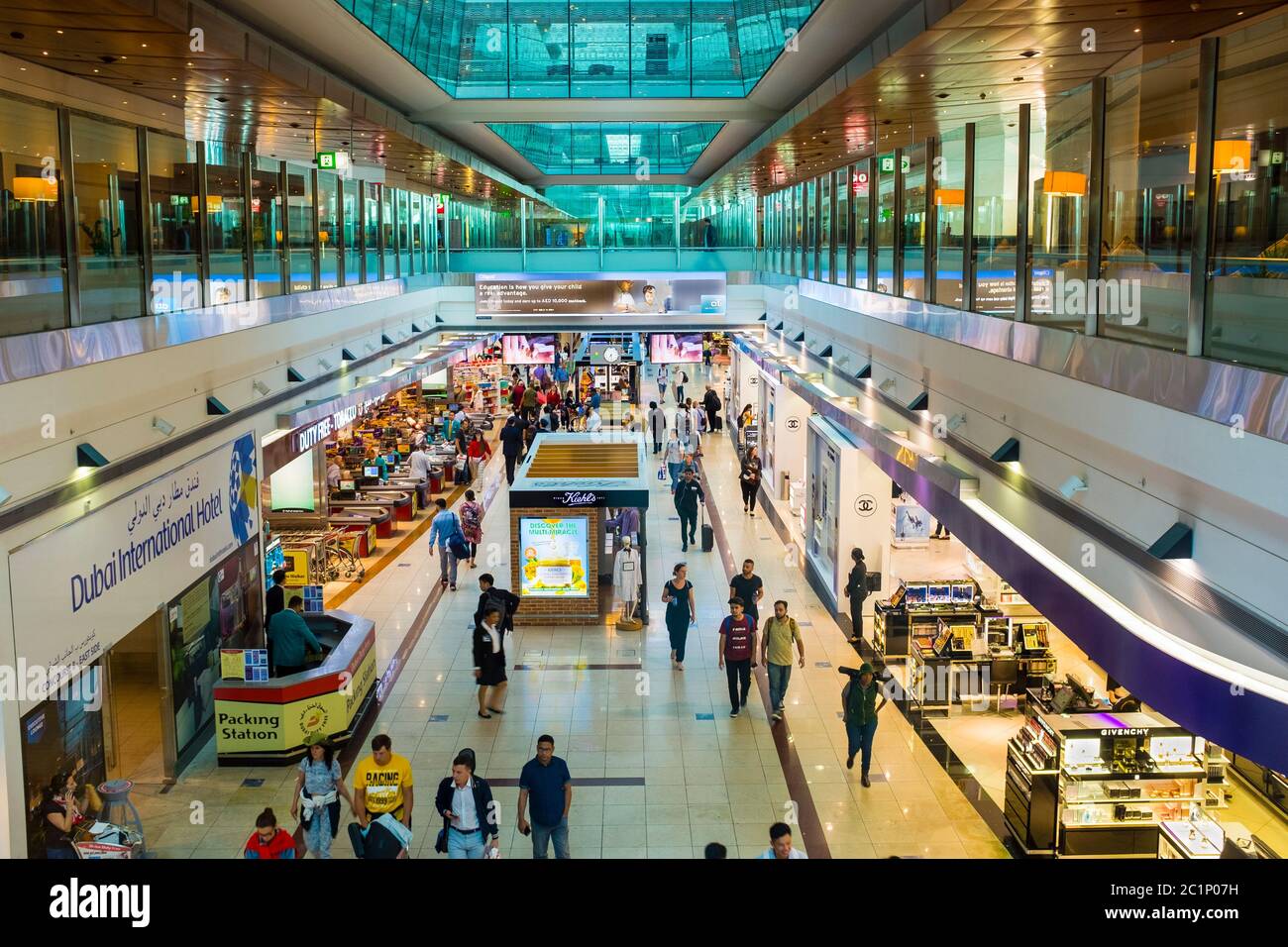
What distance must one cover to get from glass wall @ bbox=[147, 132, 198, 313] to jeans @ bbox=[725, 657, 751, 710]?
5.85 meters

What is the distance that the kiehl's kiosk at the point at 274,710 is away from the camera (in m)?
10.0

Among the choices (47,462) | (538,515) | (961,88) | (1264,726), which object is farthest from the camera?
(538,515)

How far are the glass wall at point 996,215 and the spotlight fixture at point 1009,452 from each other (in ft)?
2.87

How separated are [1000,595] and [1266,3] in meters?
8.28

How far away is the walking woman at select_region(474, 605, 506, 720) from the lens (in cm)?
1121

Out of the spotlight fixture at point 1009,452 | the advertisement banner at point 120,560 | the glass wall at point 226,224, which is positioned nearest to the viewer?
the advertisement banner at point 120,560

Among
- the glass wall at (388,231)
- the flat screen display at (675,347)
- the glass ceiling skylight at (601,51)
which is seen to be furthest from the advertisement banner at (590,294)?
the glass ceiling skylight at (601,51)

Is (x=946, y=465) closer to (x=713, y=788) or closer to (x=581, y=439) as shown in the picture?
(x=713, y=788)

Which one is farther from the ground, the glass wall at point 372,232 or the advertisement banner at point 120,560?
the glass wall at point 372,232

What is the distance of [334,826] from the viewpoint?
8250mm

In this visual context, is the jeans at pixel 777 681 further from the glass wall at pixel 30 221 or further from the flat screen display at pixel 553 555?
the glass wall at pixel 30 221

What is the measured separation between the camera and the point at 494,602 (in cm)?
1170

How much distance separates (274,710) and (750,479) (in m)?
11.8
